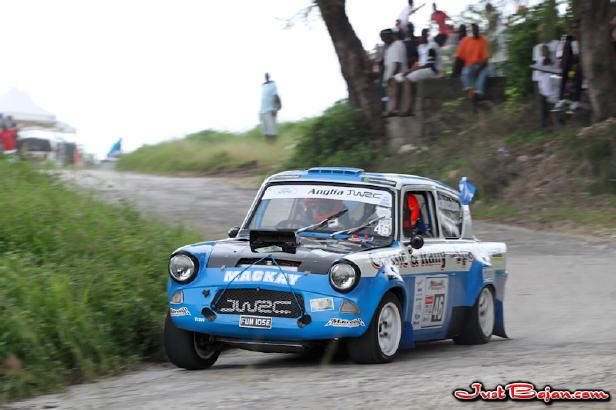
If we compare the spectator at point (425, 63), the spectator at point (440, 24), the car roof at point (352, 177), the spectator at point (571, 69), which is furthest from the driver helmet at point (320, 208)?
the spectator at point (440, 24)

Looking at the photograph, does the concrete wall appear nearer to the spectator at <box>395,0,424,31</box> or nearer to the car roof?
the spectator at <box>395,0,424,31</box>

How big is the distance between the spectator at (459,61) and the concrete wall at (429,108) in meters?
0.55

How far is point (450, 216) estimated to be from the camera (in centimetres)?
1143

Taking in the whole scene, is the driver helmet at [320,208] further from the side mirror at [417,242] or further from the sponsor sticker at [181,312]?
the sponsor sticker at [181,312]

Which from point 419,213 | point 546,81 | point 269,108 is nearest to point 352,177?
point 419,213

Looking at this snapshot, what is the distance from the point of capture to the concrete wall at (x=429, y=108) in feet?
86.6

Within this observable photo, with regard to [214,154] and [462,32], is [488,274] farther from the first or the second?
[214,154]

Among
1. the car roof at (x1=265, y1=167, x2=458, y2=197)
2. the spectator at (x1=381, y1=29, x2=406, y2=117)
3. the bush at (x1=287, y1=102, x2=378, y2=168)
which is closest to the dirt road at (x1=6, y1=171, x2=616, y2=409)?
the car roof at (x1=265, y1=167, x2=458, y2=197)

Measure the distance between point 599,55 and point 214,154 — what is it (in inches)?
548

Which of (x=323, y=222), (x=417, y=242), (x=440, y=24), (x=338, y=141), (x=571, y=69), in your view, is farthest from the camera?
(x=338, y=141)

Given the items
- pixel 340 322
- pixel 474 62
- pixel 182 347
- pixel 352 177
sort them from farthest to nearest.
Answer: pixel 474 62 → pixel 352 177 → pixel 182 347 → pixel 340 322

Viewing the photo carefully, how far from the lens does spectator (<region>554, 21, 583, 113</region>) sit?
2317 centimetres

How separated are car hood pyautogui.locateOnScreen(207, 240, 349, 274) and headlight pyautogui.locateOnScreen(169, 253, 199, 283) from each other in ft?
0.43

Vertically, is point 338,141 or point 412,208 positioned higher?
point 338,141
